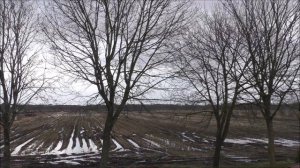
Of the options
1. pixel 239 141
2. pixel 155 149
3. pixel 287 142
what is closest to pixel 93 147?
pixel 155 149

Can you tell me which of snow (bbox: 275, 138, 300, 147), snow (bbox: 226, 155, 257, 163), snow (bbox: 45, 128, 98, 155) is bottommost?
snow (bbox: 226, 155, 257, 163)

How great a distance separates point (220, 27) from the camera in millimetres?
16438

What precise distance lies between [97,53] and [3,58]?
407 cm

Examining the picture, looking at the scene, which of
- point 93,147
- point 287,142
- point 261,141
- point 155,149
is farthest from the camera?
point 261,141

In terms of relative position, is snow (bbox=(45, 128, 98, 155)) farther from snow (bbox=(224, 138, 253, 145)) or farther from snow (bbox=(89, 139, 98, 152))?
snow (bbox=(224, 138, 253, 145))

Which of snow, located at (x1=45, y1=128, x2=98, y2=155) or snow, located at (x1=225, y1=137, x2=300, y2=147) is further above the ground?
snow, located at (x1=225, y1=137, x2=300, y2=147)

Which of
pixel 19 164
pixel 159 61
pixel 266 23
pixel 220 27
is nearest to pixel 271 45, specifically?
pixel 266 23

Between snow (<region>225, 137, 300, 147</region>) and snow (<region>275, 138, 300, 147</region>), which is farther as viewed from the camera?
snow (<region>225, 137, 300, 147</region>)

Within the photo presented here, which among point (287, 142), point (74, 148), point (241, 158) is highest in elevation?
point (287, 142)

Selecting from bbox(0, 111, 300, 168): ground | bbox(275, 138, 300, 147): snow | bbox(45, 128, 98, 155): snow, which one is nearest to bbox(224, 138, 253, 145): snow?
bbox(0, 111, 300, 168): ground

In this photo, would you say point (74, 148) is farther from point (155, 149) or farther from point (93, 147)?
point (155, 149)

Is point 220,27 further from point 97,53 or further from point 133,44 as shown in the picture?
point 97,53

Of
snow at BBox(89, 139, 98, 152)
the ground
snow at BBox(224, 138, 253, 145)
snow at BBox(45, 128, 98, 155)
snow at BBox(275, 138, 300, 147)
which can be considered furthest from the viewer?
snow at BBox(224, 138, 253, 145)

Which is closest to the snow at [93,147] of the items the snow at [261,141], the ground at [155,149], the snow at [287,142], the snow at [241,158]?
the ground at [155,149]
